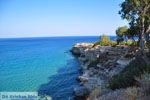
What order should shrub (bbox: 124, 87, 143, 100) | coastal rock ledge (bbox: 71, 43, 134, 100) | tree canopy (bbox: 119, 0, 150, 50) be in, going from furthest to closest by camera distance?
tree canopy (bbox: 119, 0, 150, 50) → coastal rock ledge (bbox: 71, 43, 134, 100) → shrub (bbox: 124, 87, 143, 100)

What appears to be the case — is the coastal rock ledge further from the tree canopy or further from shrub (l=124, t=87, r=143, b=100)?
shrub (l=124, t=87, r=143, b=100)

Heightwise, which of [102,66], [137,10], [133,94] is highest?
[137,10]

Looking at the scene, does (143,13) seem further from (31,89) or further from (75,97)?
(31,89)

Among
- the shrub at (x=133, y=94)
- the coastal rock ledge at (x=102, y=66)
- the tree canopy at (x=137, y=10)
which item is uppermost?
the tree canopy at (x=137, y=10)

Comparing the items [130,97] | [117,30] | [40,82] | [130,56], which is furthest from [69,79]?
[117,30]

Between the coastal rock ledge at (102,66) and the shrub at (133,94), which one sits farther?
the coastal rock ledge at (102,66)

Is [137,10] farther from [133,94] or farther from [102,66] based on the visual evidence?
[133,94]

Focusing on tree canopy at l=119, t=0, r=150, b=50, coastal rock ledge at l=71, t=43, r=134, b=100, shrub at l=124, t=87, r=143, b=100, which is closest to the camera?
shrub at l=124, t=87, r=143, b=100

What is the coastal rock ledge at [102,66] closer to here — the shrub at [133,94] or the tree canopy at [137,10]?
the tree canopy at [137,10]

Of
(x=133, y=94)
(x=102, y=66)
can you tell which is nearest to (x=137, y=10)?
(x=102, y=66)

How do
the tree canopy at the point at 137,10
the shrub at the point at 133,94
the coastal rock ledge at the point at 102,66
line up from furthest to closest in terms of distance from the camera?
the tree canopy at the point at 137,10
the coastal rock ledge at the point at 102,66
the shrub at the point at 133,94

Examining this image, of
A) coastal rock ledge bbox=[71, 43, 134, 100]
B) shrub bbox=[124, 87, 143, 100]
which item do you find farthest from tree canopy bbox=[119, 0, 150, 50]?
shrub bbox=[124, 87, 143, 100]

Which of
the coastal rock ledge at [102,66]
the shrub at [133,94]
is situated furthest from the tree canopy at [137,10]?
the shrub at [133,94]

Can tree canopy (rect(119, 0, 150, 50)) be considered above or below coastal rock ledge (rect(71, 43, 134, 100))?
above
